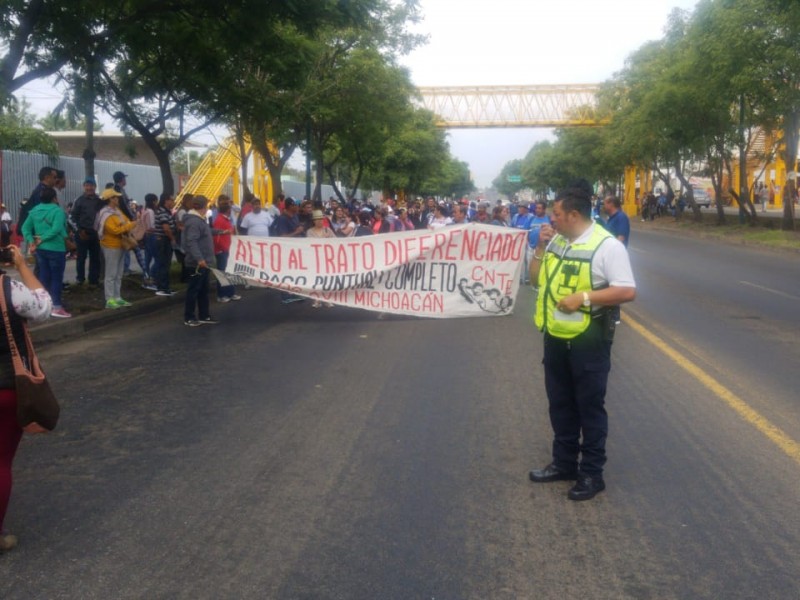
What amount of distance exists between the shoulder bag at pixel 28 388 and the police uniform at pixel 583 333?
274cm

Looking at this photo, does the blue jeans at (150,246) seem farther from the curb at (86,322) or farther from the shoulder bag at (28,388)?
the shoulder bag at (28,388)

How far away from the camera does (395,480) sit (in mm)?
5711

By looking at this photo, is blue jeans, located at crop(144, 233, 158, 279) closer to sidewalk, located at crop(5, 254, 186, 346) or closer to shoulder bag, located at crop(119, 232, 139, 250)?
sidewalk, located at crop(5, 254, 186, 346)

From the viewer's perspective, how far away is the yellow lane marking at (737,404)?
643 centimetres

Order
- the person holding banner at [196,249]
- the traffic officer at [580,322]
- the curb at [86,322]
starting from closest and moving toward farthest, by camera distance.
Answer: the traffic officer at [580,322], the curb at [86,322], the person holding banner at [196,249]

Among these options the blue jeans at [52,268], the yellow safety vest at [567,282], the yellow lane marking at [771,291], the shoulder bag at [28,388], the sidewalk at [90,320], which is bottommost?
the sidewalk at [90,320]

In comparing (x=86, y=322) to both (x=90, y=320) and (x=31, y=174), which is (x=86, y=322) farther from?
(x=31, y=174)

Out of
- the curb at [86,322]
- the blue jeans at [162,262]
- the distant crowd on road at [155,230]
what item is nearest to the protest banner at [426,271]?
the distant crowd on road at [155,230]

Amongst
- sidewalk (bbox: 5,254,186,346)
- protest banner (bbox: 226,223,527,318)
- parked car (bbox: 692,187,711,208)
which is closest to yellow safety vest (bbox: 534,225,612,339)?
sidewalk (bbox: 5,254,186,346)

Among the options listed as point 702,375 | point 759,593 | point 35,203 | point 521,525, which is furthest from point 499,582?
point 35,203

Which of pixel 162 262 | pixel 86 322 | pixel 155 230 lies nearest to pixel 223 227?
pixel 155 230

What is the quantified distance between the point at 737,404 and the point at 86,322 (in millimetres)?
8392

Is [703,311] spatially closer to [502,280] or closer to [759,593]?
[502,280]

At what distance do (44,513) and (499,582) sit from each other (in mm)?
2562
